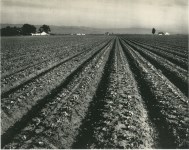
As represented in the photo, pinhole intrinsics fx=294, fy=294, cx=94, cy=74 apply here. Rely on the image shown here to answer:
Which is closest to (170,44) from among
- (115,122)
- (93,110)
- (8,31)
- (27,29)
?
(93,110)

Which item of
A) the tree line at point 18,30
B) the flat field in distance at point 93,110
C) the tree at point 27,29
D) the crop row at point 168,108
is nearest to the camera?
the flat field in distance at point 93,110

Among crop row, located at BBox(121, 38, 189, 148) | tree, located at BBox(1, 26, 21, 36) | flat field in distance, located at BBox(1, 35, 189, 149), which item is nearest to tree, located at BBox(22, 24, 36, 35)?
tree, located at BBox(1, 26, 21, 36)

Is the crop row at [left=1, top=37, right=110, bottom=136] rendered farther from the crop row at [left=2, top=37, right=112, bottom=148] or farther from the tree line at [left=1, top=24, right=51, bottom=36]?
the tree line at [left=1, top=24, right=51, bottom=36]

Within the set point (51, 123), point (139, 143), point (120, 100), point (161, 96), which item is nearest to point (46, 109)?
point (51, 123)

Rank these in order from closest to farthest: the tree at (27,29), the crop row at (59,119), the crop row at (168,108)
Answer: the crop row at (59,119) → the crop row at (168,108) → the tree at (27,29)

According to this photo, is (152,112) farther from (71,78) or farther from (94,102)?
(71,78)

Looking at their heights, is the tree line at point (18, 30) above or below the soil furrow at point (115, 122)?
below

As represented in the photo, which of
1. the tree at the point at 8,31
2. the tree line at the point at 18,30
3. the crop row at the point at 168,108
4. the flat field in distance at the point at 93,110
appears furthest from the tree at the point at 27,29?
the crop row at the point at 168,108

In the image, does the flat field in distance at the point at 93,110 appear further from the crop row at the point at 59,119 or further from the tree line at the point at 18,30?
the tree line at the point at 18,30

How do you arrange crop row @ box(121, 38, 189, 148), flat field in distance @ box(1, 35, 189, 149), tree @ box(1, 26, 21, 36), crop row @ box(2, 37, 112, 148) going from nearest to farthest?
crop row @ box(2, 37, 112, 148), flat field in distance @ box(1, 35, 189, 149), crop row @ box(121, 38, 189, 148), tree @ box(1, 26, 21, 36)

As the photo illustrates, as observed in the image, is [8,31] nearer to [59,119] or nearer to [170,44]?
[170,44]

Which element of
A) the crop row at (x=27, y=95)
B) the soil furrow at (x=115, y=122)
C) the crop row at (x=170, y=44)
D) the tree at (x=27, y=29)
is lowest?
the tree at (x=27, y=29)
